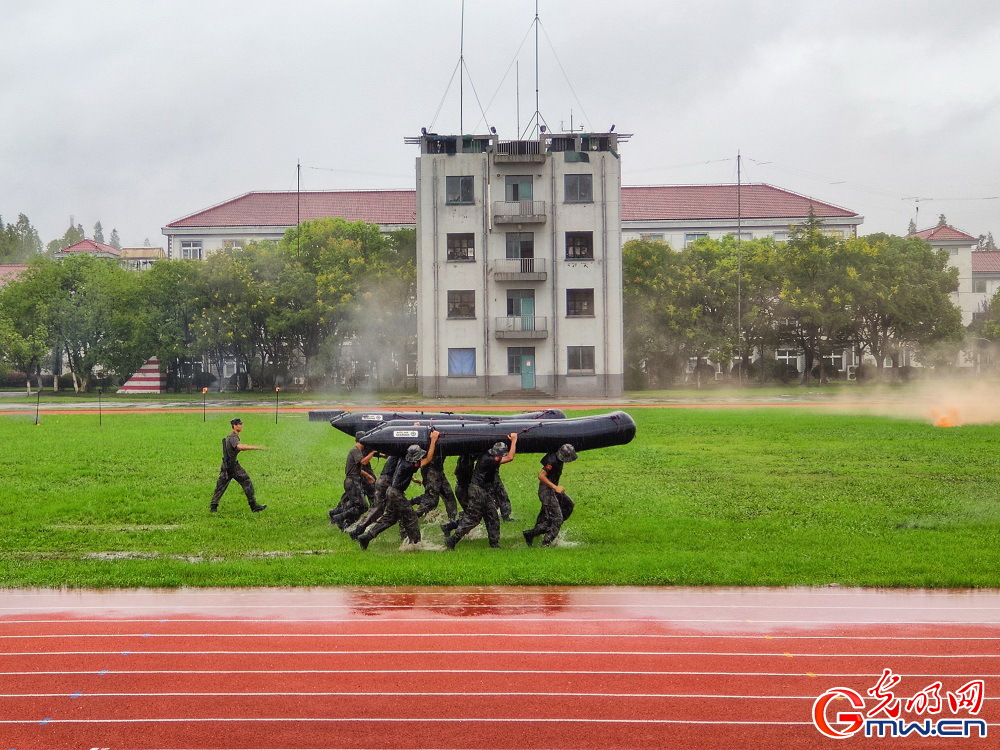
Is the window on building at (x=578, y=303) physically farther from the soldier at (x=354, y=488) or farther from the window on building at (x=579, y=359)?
the soldier at (x=354, y=488)

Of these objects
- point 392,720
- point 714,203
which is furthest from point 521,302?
point 392,720

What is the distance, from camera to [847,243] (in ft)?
218

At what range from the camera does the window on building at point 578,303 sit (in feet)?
189

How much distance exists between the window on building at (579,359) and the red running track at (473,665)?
45.2 m

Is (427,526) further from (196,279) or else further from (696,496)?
(196,279)

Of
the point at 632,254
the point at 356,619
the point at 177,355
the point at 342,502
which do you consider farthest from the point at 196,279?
the point at 356,619

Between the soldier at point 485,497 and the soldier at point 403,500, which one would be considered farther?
the soldier at point 485,497

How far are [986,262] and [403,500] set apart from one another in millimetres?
99429

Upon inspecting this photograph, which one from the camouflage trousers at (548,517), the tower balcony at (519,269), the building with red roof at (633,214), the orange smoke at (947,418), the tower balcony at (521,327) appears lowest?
the camouflage trousers at (548,517)

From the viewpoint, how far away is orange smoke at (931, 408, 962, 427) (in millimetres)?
32119

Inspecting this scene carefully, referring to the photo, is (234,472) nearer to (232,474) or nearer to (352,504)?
(232,474)

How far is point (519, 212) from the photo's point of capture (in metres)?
56.6

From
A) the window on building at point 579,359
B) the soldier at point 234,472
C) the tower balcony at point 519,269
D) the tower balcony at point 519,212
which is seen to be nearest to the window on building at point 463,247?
the tower balcony at point 519,269

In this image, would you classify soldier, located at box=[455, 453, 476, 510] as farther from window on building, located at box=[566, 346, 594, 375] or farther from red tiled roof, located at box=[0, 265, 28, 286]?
red tiled roof, located at box=[0, 265, 28, 286]
